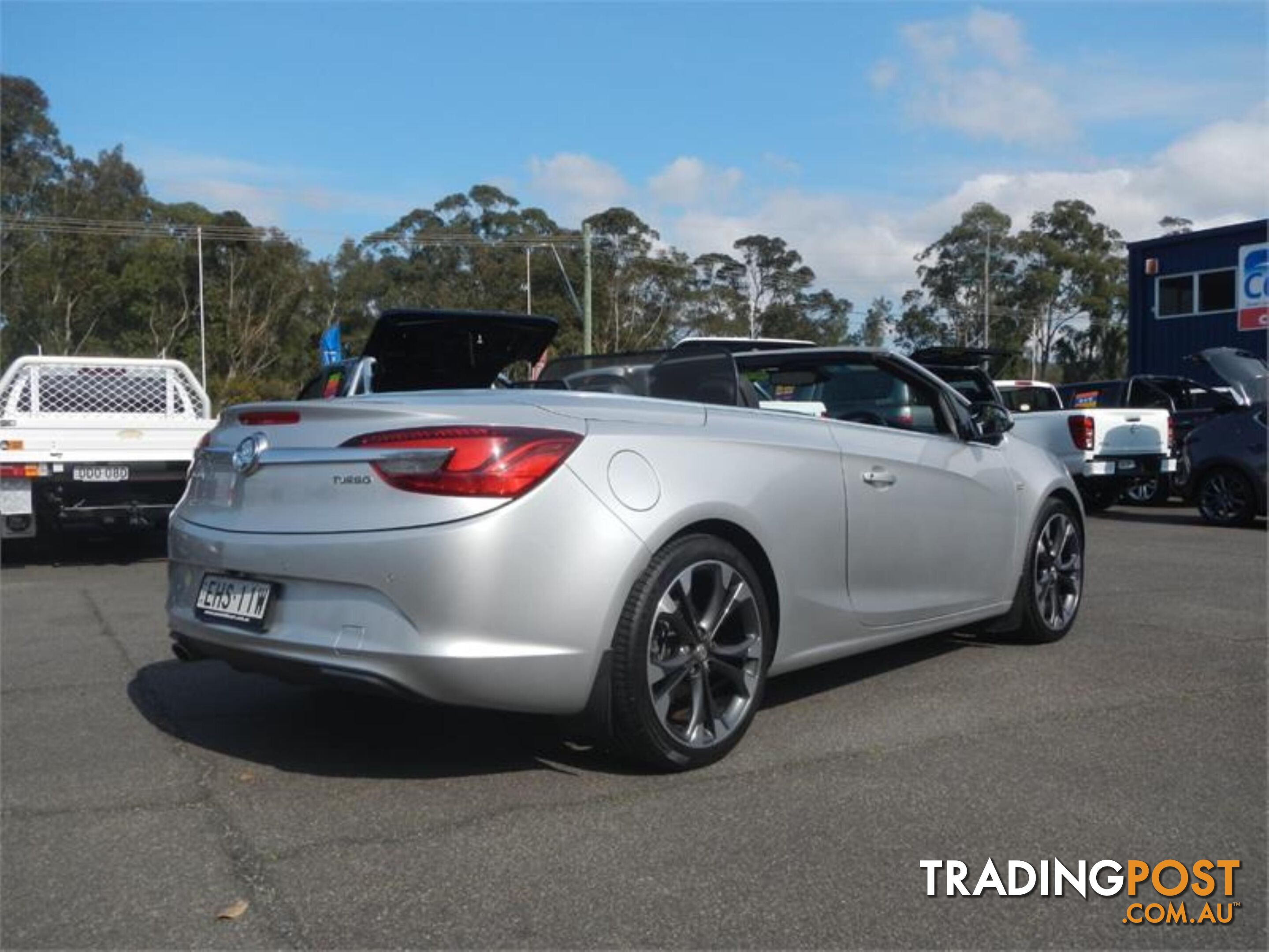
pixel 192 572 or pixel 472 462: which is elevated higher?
pixel 472 462

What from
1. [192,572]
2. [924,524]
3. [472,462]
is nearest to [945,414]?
[924,524]

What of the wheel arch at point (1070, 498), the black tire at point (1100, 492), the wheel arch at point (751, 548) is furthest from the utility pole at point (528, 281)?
the wheel arch at point (751, 548)

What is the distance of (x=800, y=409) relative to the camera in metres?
5.32

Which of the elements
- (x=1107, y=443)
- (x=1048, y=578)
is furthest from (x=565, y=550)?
(x=1107, y=443)

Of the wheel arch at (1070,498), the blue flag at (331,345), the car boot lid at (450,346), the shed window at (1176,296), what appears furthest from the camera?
the shed window at (1176,296)

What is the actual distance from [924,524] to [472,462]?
7.56ft

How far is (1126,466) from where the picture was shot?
14.4 meters

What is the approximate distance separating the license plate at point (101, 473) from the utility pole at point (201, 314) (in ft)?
146

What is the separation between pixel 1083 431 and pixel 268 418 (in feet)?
39.9

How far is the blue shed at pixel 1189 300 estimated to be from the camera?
24.0m

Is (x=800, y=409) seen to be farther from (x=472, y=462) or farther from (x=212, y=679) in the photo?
(x=212, y=679)

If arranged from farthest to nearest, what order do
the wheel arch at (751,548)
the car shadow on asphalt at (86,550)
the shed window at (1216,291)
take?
the shed window at (1216,291) → the car shadow on asphalt at (86,550) → the wheel arch at (751,548)

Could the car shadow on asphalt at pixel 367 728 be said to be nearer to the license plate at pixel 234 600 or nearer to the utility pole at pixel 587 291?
the license plate at pixel 234 600

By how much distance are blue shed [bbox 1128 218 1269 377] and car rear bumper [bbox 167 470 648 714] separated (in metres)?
22.1
